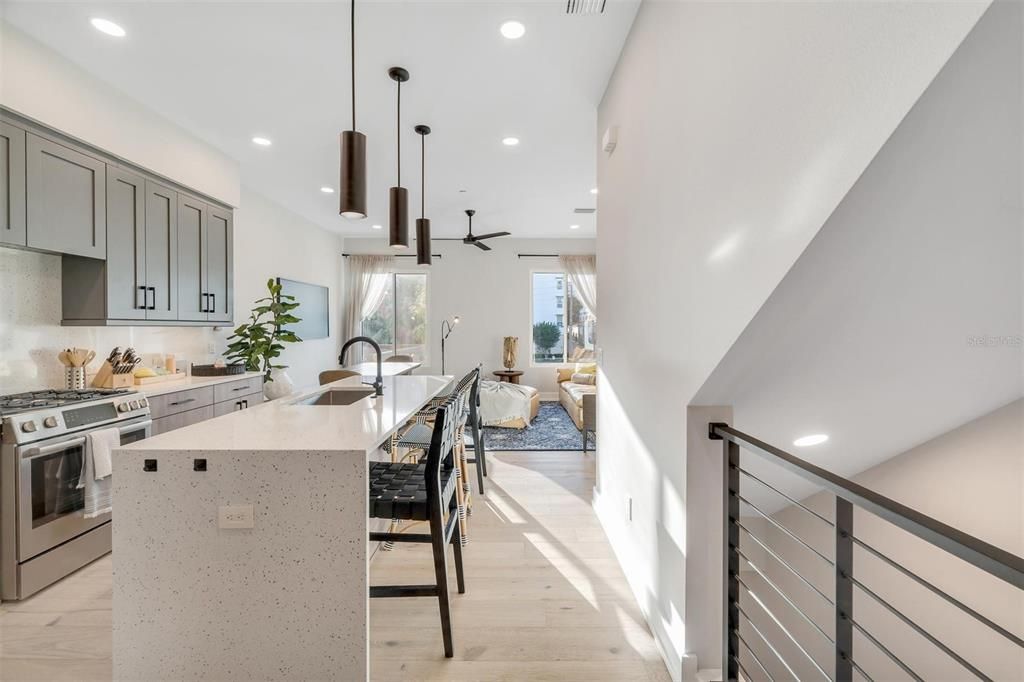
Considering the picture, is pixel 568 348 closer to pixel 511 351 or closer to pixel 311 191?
pixel 511 351

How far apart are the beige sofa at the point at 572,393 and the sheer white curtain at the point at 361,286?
3.42 meters

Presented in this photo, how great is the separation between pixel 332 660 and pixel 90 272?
9.75 feet

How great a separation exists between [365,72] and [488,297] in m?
4.90

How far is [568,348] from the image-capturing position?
25.1 ft

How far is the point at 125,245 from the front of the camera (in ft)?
9.75

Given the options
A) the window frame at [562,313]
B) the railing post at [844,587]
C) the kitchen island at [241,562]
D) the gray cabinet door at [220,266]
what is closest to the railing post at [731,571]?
the railing post at [844,587]

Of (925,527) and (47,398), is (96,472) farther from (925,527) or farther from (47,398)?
(925,527)

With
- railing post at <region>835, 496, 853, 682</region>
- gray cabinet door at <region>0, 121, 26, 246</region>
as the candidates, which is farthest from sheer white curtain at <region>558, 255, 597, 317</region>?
railing post at <region>835, 496, 853, 682</region>

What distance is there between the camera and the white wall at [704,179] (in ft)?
2.56

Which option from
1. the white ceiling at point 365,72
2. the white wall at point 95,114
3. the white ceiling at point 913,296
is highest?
the white ceiling at point 365,72

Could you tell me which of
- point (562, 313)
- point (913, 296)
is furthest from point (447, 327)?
point (913, 296)

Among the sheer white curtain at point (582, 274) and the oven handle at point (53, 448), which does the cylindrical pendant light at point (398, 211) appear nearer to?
the oven handle at point (53, 448)

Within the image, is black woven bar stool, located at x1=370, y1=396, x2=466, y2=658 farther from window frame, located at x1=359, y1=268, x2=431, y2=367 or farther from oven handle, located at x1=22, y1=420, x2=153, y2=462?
window frame, located at x1=359, y1=268, x2=431, y2=367

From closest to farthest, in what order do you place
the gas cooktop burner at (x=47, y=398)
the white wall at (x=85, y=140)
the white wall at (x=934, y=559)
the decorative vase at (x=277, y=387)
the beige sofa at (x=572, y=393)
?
the white wall at (x=934, y=559)
the gas cooktop burner at (x=47, y=398)
the white wall at (x=85, y=140)
the decorative vase at (x=277, y=387)
the beige sofa at (x=572, y=393)
